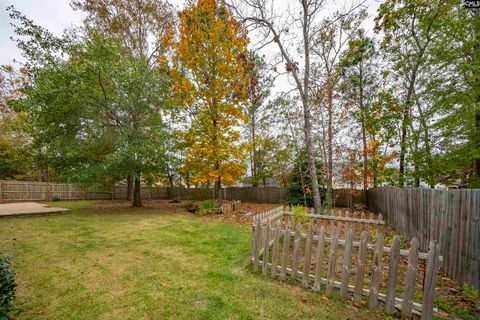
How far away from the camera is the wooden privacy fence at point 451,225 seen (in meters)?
3.08

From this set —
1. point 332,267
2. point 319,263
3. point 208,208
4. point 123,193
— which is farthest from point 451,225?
point 123,193

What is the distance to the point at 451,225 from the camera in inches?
144

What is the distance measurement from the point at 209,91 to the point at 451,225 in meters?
9.45

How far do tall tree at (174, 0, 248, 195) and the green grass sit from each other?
460cm

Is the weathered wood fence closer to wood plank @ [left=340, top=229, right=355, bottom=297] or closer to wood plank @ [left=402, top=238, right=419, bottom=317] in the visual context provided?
wood plank @ [left=340, top=229, right=355, bottom=297]

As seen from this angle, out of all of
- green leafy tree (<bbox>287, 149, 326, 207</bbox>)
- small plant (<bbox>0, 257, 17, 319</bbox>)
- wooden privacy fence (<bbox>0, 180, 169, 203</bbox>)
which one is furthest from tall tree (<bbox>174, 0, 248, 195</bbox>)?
wooden privacy fence (<bbox>0, 180, 169, 203</bbox>)

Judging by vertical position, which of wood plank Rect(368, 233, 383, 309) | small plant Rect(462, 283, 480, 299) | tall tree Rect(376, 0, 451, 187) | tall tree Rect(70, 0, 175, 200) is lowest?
small plant Rect(462, 283, 480, 299)

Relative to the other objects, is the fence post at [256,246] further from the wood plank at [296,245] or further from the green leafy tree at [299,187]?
the green leafy tree at [299,187]

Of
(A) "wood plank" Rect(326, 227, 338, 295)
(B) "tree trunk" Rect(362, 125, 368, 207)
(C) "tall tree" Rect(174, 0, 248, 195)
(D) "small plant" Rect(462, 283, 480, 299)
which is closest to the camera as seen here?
(D) "small plant" Rect(462, 283, 480, 299)

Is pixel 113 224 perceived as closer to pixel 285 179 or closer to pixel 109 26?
pixel 285 179

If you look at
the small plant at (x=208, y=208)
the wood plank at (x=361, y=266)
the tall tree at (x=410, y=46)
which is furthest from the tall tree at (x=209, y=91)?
the wood plank at (x=361, y=266)

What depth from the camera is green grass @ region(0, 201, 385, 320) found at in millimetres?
2680

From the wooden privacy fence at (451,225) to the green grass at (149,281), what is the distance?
1861 millimetres

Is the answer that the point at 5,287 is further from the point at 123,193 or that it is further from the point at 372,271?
the point at 123,193
